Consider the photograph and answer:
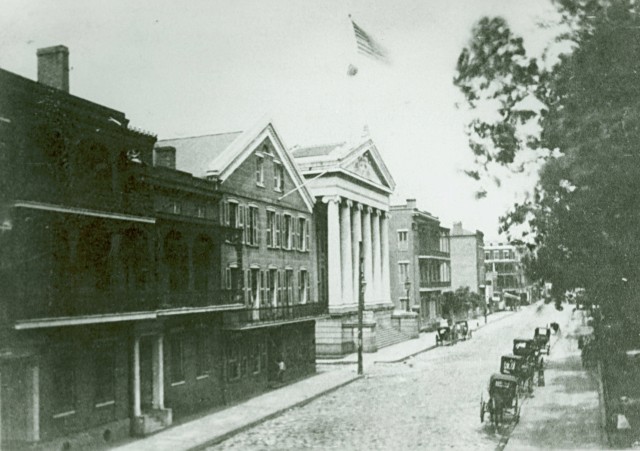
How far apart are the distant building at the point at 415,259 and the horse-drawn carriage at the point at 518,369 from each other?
38.4m

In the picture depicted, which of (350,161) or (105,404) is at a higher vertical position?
(350,161)

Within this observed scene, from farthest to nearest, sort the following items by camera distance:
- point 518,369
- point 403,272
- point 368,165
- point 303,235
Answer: point 403,272, point 368,165, point 303,235, point 518,369

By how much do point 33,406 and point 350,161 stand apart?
3975 centimetres

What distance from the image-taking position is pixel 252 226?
3547 cm

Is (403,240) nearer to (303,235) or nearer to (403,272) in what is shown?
(403,272)

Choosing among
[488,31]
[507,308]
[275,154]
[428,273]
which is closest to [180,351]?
[275,154]

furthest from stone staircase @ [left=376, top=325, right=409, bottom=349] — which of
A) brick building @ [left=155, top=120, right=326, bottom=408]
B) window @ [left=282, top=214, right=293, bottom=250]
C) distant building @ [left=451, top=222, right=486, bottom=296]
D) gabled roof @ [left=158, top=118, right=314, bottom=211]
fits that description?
distant building @ [left=451, top=222, right=486, bottom=296]

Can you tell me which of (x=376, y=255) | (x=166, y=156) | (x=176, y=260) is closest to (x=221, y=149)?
(x=166, y=156)

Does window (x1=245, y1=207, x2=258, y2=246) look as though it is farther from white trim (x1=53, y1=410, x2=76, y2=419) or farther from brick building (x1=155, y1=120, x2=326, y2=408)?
white trim (x1=53, y1=410, x2=76, y2=419)

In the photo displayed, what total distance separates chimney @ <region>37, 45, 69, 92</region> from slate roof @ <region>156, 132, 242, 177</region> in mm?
9536

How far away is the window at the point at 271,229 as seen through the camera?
123ft

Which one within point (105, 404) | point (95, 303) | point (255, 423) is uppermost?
point (95, 303)

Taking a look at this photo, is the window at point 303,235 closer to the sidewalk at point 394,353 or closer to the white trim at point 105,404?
the sidewalk at point 394,353

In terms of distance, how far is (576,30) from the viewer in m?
16.5
